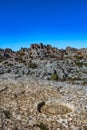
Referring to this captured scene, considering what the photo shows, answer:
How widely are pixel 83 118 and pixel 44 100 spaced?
7142 mm

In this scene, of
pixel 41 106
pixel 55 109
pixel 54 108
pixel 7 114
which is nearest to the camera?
pixel 7 114

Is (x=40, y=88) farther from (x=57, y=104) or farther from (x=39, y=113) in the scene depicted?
(x=39, y=113)

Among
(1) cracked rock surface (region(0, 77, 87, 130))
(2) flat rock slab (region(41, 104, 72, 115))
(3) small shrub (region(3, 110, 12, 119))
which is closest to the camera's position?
(1) cracked rock surface (region(0, 77, 87, 130))

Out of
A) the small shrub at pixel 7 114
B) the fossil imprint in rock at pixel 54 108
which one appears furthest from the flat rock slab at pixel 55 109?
the small shrub at pixel 7 114

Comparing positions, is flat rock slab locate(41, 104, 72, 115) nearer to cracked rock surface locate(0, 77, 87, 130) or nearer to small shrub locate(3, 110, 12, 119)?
cracked rock surface locate(0, 77, 87, 130)

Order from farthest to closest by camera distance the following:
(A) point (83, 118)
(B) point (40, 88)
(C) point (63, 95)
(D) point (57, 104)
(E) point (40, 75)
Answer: (E) point (40, 75), (B) point (40, 88), (C) point (63, 95), (D) point (57, 104), (A) point (83, 118)

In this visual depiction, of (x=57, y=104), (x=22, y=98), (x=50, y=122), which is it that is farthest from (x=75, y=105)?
(x=22, y=98)

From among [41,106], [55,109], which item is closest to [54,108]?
[55,109]

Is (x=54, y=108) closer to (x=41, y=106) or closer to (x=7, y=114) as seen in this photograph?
(x=41, y=106)

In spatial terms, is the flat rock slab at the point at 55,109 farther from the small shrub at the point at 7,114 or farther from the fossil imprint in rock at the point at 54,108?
the small shrub at the point at 7,114

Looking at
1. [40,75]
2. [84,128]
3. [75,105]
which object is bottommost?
[84,128]

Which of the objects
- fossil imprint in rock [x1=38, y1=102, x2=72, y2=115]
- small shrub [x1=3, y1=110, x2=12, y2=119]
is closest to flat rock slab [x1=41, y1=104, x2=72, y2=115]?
fossil imprint in rock [x1=38, y1=102, x2=72, y2=115]

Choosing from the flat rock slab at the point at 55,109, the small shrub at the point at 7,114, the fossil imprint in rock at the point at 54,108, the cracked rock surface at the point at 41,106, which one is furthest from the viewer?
the fossil imprint in rock at the point at 54,108

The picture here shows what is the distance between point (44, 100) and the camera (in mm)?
33125
